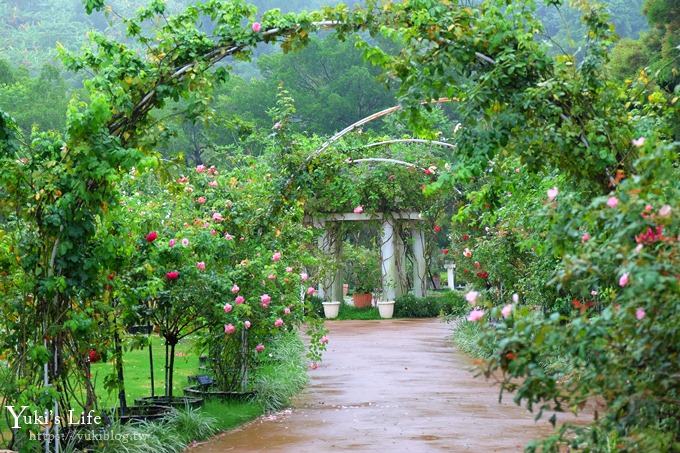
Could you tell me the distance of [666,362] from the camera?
3.68 m

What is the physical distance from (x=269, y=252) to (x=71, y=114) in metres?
3.93

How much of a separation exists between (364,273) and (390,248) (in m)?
1.34

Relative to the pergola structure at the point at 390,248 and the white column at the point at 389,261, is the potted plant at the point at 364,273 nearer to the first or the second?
the pergola structure at the point at 390,248

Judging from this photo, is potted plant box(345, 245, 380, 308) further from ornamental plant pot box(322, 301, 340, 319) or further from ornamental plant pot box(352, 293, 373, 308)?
ornamental plant pot box(322, 301, 340, 319)

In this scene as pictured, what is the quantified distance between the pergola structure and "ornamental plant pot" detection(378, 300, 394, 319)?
26 cm

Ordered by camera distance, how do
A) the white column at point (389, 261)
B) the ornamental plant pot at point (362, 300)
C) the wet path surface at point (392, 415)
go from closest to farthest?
the wet path surface at point (392, 415) < the white column at point (389, 261) < the ornamental plant pot at point (362, 300)

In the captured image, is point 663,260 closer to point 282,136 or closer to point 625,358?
point 625,358

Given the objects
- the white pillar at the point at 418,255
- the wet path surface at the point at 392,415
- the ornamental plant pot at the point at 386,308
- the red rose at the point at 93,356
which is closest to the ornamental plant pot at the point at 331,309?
the ornamental plant pot at the point at 386,308

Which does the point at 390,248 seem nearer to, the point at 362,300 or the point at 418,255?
the point at 418,255

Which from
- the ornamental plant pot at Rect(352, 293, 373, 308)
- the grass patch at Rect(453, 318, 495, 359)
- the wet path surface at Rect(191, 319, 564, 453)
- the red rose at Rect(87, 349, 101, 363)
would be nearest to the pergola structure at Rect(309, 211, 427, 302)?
the ornamental plant pot at Rect(352, 293, 373, 308)

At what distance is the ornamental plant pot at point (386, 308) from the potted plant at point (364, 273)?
48.8 inches

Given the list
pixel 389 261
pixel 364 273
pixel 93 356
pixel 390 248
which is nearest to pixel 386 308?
pixel 389 261

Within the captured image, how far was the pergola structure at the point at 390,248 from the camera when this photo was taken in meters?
22.3

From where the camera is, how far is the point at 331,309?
22.8 metres
